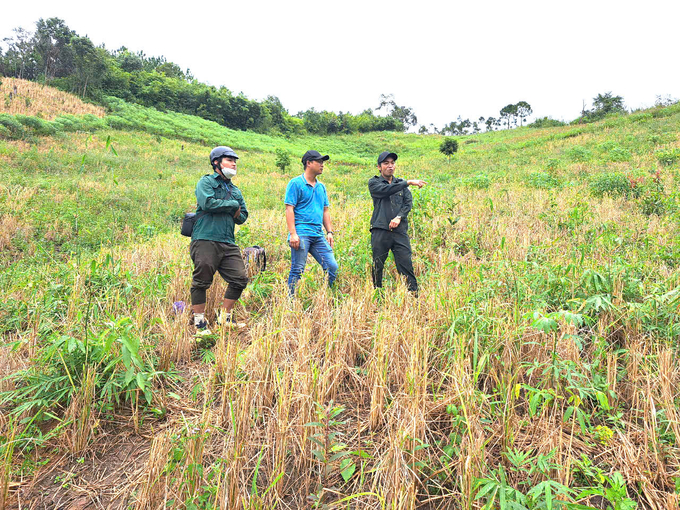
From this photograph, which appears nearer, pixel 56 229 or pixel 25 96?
pixel 56 229

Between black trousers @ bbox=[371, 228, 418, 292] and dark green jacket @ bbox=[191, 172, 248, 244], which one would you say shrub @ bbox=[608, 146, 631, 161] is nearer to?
black trousers @ bbox=[371, 228, 418, 292]

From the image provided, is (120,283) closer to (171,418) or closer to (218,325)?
(218,325)

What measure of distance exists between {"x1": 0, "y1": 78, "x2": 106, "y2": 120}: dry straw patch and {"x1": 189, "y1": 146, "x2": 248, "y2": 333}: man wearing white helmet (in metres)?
24.7

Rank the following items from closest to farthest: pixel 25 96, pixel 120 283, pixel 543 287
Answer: pixel 543 287 → pixel 120 283 → pixel 25 96

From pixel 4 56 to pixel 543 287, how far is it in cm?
7484

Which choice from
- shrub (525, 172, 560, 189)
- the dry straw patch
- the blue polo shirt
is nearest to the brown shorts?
the blue polo shirt

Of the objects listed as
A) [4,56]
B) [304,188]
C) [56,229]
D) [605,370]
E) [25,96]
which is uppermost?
[4,56]

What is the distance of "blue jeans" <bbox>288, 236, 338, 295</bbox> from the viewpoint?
3.91m

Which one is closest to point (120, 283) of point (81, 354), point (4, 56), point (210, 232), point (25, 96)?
point (210, 232)

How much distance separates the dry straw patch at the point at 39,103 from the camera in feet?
68.8

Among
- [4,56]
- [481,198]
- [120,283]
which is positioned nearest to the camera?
[120,283]

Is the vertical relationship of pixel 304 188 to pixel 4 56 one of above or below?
below

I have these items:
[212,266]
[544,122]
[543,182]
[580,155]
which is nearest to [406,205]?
[212,266]

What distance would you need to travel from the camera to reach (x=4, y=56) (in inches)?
1916
